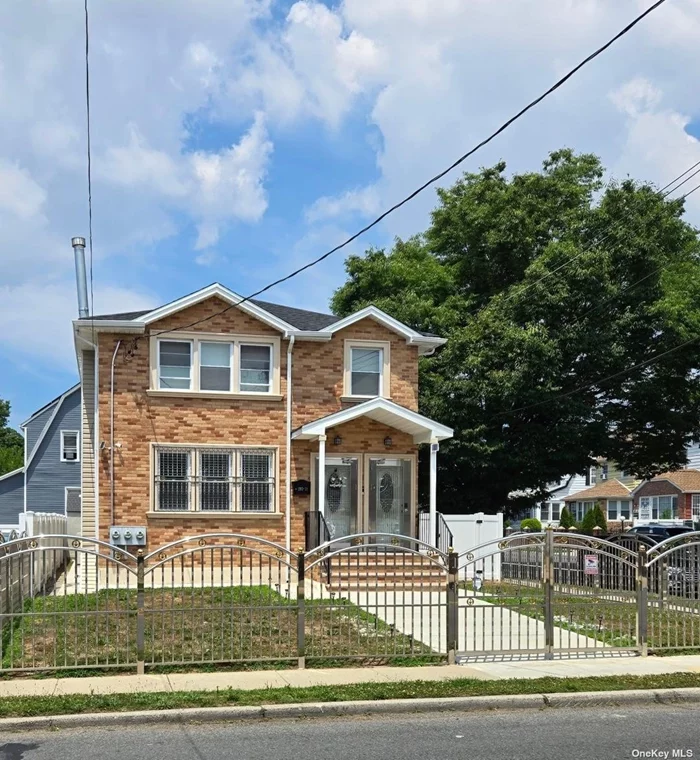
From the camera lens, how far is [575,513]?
2699 inches

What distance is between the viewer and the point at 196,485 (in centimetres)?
2156

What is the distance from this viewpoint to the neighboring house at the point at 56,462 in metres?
47.5

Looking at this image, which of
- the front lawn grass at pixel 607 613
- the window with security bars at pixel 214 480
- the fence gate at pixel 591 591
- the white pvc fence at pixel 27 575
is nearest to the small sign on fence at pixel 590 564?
the fence gate at pixel 591 591

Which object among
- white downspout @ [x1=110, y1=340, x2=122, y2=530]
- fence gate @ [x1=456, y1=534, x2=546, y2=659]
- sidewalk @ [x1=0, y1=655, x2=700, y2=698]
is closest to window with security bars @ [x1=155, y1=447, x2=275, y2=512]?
white downspout @ [x1=110, y1=340, x2=122, y2=530]

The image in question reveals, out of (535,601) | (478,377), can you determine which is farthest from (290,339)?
(535,601)

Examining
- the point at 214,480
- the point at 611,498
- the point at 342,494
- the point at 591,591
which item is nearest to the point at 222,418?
the point at 214,480

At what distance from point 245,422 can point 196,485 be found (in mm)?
1835

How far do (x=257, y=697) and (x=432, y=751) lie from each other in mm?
2261

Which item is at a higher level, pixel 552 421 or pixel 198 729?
pixel 552 421

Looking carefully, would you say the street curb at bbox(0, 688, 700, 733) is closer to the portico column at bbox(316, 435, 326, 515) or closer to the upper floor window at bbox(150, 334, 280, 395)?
the portico column at bbox(316, 435, 326, 515)

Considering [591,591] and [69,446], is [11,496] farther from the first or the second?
[591,591]

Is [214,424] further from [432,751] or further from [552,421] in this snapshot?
[432,751]

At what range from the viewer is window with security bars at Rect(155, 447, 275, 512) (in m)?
21.4

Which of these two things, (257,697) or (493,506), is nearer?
(257,697)
